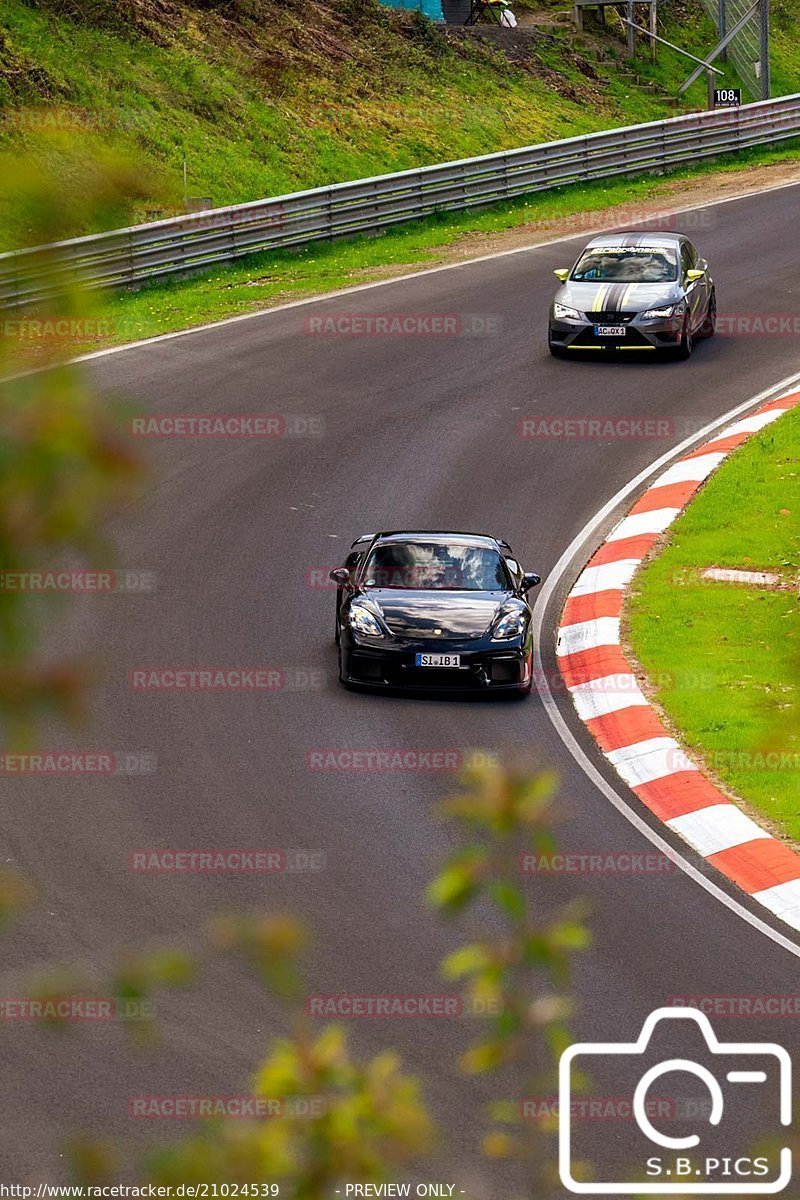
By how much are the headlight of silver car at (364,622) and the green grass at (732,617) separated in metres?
2.57

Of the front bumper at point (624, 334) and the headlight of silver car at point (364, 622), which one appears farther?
the front bumper at point (624, 334)

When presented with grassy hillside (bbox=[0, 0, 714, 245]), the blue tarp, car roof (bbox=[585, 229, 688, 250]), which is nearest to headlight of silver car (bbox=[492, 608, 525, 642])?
car roof (bbox=[585, 229, 688, 250])

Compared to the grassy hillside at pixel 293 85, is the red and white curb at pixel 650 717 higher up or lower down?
lower down

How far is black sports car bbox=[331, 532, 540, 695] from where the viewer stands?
46.9 ft

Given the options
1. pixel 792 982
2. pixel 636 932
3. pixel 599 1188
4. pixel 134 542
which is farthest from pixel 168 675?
pixel 599 1188

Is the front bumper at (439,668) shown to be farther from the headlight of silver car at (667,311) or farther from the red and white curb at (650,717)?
the headlight of silver car at (667,311)

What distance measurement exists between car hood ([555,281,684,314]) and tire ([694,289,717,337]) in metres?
1.61

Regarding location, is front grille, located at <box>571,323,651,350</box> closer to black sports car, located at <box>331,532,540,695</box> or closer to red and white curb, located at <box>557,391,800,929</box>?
red and white curb, located at <box>557,391,800,929</box>

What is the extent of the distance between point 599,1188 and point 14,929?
410cm

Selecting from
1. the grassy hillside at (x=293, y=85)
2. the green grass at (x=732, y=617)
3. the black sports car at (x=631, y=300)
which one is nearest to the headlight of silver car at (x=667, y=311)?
the black sports car at (x=631, y=300)

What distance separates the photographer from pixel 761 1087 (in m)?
7.98

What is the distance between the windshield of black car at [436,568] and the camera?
15195mm

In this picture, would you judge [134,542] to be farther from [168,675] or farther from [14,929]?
[14,929]

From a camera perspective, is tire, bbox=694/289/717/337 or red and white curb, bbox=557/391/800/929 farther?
tire, bbox=694/289/717/337
